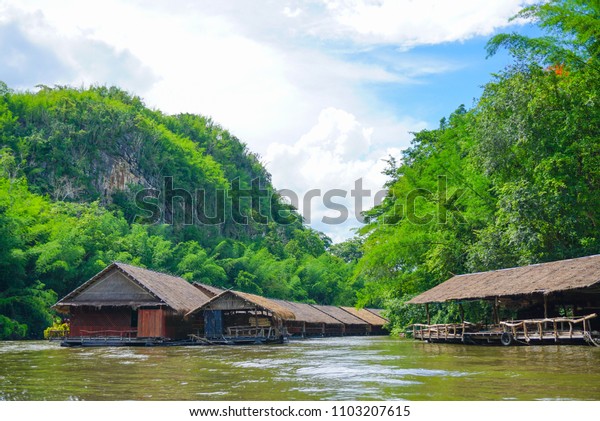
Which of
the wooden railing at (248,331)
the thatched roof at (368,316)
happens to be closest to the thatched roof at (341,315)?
the thatched roof at (368,316)

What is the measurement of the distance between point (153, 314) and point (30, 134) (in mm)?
31926

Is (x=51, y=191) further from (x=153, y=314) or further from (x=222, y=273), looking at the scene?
(x=153, y=314)

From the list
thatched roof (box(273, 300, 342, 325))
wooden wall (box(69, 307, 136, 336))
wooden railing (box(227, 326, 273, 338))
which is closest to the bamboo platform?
wooden railing (box(227, 326, 273, 338))

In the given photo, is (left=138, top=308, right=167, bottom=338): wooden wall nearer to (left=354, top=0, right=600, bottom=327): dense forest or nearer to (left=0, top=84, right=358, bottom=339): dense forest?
(left=0, top=84, right=358, bottom=339): dense forest

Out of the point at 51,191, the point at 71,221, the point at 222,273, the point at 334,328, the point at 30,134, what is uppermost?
the point at 30,134

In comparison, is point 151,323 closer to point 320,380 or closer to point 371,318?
point 320,380

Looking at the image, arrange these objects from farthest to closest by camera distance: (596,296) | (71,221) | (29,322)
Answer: (71,221) → (29,322) → (596,296)

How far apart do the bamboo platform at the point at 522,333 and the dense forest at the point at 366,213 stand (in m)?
3.12

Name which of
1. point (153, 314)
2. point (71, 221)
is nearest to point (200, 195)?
point (71, 221)

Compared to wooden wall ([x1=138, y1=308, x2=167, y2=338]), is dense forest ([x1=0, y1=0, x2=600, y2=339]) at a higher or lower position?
higher

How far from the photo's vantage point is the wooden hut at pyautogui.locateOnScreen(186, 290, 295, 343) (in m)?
28.1

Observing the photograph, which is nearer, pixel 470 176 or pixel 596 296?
pixel 596 296

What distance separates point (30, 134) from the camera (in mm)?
53000

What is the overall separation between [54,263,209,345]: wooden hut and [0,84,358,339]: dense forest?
191 inches
